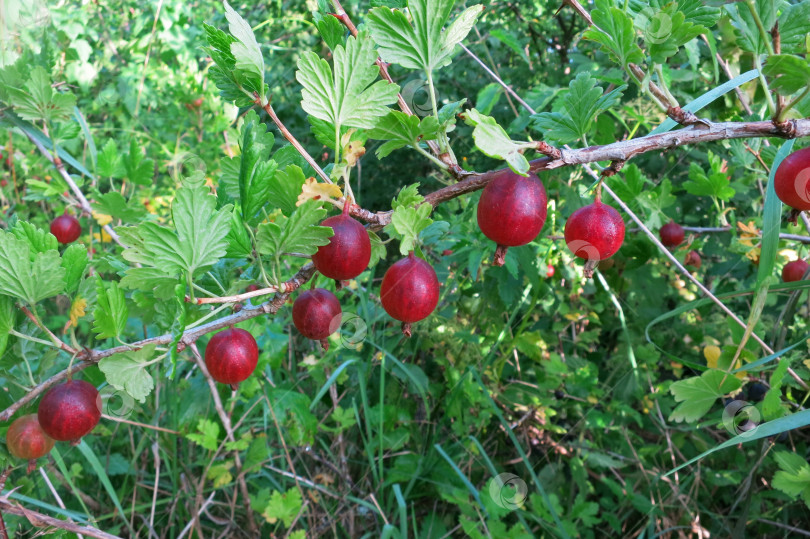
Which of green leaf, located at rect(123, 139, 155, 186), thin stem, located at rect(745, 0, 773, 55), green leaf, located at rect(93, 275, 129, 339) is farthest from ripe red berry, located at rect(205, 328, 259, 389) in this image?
green leaf, located at rect(123, 139, 155, 186)

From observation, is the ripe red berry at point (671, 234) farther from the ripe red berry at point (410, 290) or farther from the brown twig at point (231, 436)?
the brown twig at point (231, 436)

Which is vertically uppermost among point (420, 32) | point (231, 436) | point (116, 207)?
point (420, 32)

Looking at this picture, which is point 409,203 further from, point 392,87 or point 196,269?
point 196,269

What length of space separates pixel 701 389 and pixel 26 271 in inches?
38.7

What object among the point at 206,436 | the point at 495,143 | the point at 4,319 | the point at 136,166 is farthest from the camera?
the point at 136,166

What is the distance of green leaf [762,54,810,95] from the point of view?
1.55ft

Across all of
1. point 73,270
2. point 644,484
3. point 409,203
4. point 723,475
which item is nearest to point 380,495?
point 644,484

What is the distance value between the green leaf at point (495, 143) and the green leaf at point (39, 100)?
1.03 meters

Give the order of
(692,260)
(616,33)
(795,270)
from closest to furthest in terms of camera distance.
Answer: (616,33) < (795,270) < (692,260)

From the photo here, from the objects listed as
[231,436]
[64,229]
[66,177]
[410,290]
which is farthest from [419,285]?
[64,229]

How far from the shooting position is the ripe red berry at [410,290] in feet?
1.81

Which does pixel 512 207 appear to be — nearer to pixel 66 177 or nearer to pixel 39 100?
pixel 39 100

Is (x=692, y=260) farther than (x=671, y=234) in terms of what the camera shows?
Yes

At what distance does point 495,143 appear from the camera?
44 cm
